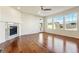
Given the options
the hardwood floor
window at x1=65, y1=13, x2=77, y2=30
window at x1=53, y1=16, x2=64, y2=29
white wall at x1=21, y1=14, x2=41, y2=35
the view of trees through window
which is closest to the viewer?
the hardwood floor

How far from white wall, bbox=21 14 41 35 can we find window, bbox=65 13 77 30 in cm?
258

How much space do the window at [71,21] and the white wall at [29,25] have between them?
2.58 metres

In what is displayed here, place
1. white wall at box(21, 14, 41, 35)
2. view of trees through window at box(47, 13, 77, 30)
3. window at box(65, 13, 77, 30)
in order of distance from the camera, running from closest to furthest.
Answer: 1. window at box(65, 13, 77, 30)
2. view of trees through window at box(47, 13, 77, 30)
3. white wall at box(21, 14, 41, 35)

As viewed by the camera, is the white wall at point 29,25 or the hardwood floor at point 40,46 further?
the white wall at point 29,25

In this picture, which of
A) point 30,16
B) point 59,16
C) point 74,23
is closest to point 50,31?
point 59,16

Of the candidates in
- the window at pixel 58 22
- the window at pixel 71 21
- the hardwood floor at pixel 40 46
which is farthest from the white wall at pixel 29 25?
the hardwood floor at pixel 40 46

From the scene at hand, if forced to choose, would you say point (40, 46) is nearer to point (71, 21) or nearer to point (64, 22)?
point (71, 21)

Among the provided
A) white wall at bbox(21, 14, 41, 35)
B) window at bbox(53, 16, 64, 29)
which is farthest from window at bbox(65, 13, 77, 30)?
white wall at bbox(21, 14, 41, 35)

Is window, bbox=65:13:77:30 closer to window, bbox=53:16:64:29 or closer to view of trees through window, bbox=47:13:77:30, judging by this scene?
view of trees through window, bbox=47:13:77:30

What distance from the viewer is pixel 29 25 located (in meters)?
10.7

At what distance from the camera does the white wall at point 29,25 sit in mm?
10122

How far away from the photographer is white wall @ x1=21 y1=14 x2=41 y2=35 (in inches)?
398

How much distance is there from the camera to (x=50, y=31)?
40.1ft

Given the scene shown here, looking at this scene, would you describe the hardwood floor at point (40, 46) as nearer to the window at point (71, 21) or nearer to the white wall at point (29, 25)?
the window at point (71, 21)
